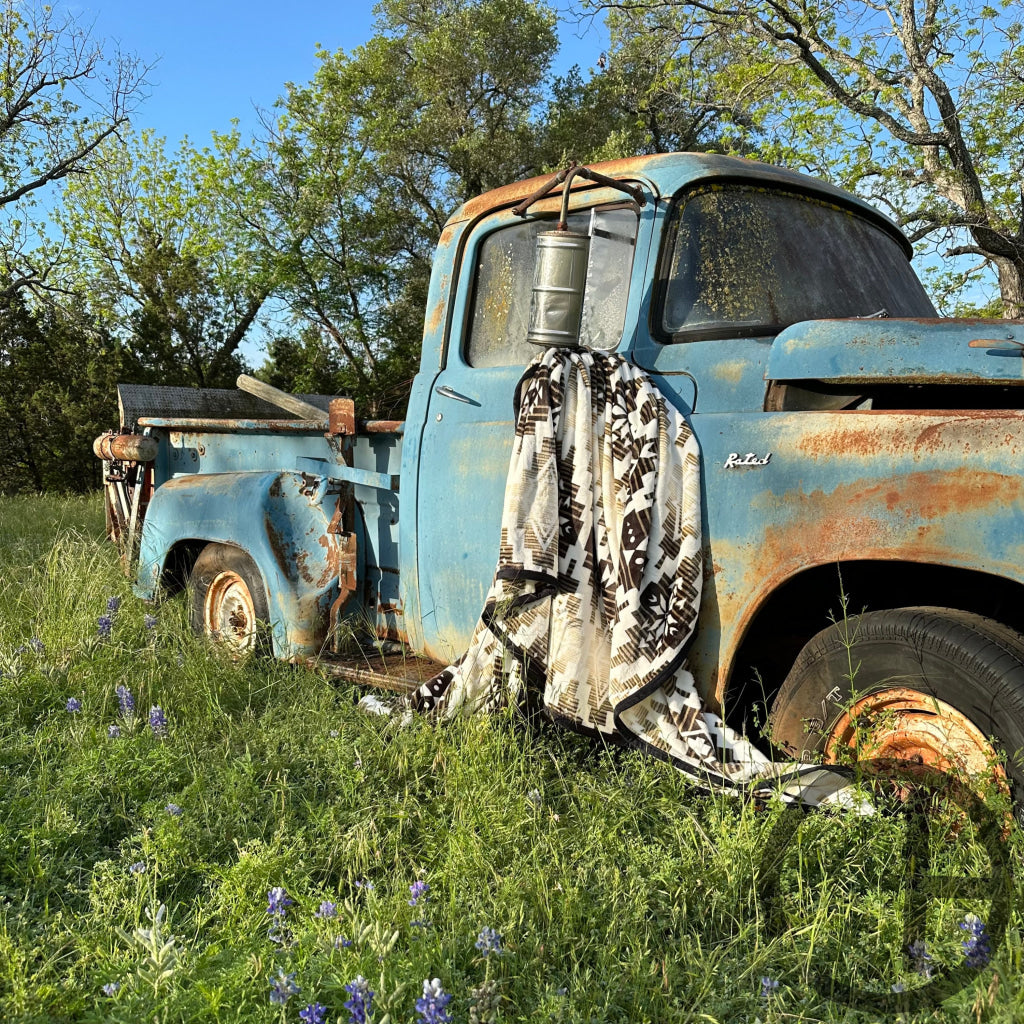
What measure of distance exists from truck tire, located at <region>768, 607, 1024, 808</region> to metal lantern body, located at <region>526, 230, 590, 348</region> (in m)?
1.20

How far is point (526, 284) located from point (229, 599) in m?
2.14

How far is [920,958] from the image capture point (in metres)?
2.03

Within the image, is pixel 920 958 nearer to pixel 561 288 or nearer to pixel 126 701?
pixel 561 288

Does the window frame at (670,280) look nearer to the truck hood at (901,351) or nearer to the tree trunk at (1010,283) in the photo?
the truck hood at (901,351)

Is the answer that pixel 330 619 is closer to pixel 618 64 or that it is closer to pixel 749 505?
pixel 749 505

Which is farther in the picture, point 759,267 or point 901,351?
point 759,267

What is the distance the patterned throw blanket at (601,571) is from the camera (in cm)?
272

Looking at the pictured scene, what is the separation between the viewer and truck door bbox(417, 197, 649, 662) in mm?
3197

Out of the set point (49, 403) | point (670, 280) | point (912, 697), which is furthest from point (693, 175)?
point (49, 403)

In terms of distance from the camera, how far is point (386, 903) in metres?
2.18

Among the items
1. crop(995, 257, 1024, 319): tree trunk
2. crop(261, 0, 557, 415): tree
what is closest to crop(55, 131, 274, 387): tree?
crop(261, 0, 557, 415): tree

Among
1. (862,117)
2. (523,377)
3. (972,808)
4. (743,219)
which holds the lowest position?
(972,808)

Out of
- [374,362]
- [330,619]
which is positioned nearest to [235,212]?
[374,362]

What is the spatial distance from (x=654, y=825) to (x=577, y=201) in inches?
85.3
